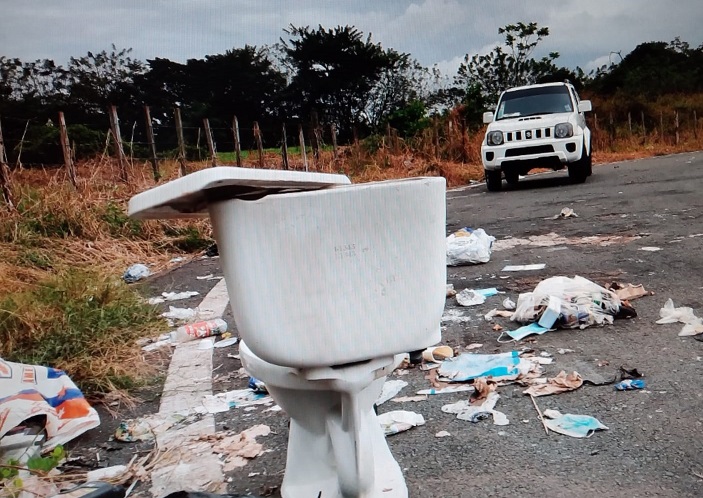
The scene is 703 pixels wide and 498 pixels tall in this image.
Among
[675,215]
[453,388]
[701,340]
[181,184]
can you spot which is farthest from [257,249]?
[675,215]

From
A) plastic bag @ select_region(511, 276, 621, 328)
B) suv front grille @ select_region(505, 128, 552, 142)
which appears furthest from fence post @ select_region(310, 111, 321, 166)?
plastic bag @ select_region(511, 276, 621, 328)

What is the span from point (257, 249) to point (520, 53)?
3135 centimetres

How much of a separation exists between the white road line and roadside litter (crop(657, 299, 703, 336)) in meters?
2.14

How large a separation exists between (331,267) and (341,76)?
99.0 feet

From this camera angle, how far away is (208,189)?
136 centimetres

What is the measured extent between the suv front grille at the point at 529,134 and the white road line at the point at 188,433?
7491mm

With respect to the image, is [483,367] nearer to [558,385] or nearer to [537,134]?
[558,385]

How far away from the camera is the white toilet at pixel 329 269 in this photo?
134cm

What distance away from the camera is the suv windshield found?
10.3 meters

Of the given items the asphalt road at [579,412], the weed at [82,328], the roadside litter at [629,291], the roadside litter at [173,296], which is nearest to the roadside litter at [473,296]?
the asphalt road at [579,412]

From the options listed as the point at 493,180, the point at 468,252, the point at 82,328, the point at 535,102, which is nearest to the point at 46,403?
the point at 82,328

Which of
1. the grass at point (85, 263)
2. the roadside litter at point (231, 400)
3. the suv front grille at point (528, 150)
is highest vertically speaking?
the suv front grille at point (528, 150)

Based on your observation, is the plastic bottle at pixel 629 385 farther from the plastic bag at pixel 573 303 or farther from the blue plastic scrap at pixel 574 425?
the plastic bag at pixel 573 303

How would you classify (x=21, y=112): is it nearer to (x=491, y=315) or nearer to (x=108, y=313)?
(x=108, y=313)
